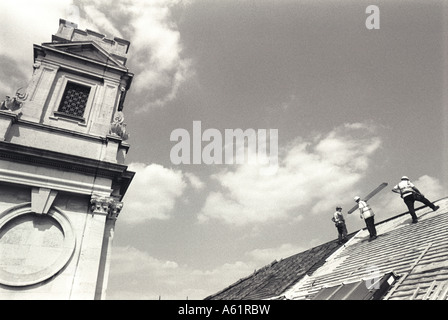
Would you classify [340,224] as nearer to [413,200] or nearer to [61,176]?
[413,200]

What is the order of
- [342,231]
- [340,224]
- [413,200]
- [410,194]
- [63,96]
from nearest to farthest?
[410,194] < [413,200] < [63,96] < [340,224] < [342,231]

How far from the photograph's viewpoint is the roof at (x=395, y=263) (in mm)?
5832

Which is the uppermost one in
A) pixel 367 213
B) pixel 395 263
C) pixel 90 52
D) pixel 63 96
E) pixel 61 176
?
pixel 90 52

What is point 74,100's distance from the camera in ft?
50.1

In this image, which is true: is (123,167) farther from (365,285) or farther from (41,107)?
(365,285)

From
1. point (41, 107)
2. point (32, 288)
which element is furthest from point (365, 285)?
point (41, 107)

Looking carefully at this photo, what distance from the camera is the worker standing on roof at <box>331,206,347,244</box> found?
49.8 feet

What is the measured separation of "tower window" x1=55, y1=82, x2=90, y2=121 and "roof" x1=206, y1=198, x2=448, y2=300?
12.9 meters

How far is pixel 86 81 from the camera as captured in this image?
15.8 m

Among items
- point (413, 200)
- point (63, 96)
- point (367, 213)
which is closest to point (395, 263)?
point (413, 200)

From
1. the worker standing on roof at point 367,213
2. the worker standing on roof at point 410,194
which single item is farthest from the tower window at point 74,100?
the worker standing on roof at point 410,194

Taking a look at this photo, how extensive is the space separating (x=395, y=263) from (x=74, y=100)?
15.9 meters

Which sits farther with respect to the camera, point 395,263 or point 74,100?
point 74,100

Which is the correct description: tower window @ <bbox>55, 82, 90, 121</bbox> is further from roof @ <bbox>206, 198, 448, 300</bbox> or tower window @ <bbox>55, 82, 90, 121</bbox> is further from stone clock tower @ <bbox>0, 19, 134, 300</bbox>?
roof @ <bbox>206, 198, 448, 300</bbox>
